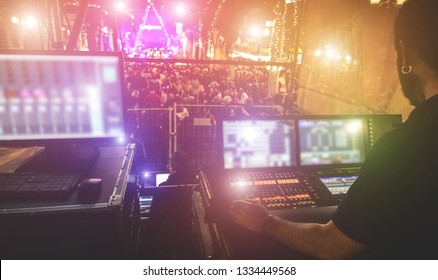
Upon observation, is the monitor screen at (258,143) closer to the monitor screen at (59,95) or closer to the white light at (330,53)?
the monitor screen at (59,95)

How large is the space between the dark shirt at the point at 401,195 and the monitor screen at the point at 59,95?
1.21 metres

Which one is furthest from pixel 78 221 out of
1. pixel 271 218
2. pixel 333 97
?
pixel 333 97

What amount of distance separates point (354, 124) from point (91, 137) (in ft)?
5.30

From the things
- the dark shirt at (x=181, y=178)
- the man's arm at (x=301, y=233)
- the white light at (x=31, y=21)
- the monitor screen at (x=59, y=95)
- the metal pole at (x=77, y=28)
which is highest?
the white light at (x=31, y=21)

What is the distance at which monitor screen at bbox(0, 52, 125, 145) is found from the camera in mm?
1426

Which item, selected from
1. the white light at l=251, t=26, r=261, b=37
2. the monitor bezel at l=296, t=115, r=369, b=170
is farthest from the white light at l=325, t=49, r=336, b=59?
the monitor bezel at l=296, t=115, r=369, b=170

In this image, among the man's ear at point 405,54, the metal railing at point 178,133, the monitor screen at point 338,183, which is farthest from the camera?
the metal railing at point 178,133

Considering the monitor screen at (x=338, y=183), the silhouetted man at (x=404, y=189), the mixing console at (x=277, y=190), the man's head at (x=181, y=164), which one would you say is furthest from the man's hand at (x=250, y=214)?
the man's head at (x=181, y=164)

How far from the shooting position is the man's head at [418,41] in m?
1.11

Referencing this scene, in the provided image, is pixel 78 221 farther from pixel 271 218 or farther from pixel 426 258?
pixel 426 258

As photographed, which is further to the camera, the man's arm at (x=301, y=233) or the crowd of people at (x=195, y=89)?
the crowd of people at (x=195, y=89)

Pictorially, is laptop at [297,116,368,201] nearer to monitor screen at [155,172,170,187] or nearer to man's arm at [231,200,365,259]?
man's arm at [231,200,365,259]

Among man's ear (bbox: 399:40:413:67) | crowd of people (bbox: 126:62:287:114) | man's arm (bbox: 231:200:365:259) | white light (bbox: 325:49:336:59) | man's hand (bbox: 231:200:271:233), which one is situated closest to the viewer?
man's arm (bbox: 231:200:365:259)

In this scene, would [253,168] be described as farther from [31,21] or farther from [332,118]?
[31,21]
